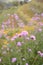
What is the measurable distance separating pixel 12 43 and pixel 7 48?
0.30m

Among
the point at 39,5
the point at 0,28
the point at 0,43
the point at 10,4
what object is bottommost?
the point at 10,4

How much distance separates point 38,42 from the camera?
195 inches

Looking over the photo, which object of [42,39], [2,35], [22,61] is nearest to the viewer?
[22,61]

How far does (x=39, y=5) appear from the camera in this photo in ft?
33.4

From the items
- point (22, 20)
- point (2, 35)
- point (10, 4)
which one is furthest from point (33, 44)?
point (10, 4)

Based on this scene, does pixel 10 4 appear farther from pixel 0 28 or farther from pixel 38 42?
pixel 38 42

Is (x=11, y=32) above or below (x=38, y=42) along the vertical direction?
below

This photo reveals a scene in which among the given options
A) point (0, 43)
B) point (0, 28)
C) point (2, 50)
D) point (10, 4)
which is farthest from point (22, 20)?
point (10, 4)

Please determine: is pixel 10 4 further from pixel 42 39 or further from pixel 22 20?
pixel 42 39

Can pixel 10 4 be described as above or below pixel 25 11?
below

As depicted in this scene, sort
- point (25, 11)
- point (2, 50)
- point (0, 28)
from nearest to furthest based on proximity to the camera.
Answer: point (2, 50) → point (0, 28) → point (25, 11)

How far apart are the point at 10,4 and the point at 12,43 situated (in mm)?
9286

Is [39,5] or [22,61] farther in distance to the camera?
[39,5]

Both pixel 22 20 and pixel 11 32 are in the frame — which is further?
pixel 22 20
